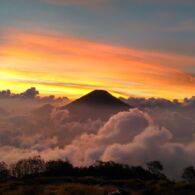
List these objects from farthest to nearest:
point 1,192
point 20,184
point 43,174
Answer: point 43,174 → point 20,184 → point 1,192

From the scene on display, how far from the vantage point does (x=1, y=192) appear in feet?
429

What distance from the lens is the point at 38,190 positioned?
128m

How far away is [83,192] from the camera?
12319 centimetres

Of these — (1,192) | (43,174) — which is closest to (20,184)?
(1,192)

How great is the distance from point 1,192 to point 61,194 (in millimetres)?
22517

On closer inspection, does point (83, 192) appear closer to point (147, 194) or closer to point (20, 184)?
point (147, 194)

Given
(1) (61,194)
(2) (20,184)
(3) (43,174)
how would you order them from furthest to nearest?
(3) (43,174) < (2) (20,184) < (1) (61,194)

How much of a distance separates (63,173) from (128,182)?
51913 millimetres

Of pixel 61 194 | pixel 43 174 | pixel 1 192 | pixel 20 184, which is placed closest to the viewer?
pixel 61 194

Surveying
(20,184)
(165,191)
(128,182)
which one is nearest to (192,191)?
(165,191)

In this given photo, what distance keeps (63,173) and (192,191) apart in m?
78.2

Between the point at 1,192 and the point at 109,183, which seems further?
the point at 109,183

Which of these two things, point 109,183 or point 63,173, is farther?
point 63,173

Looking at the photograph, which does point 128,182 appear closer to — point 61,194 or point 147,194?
point 147,194
